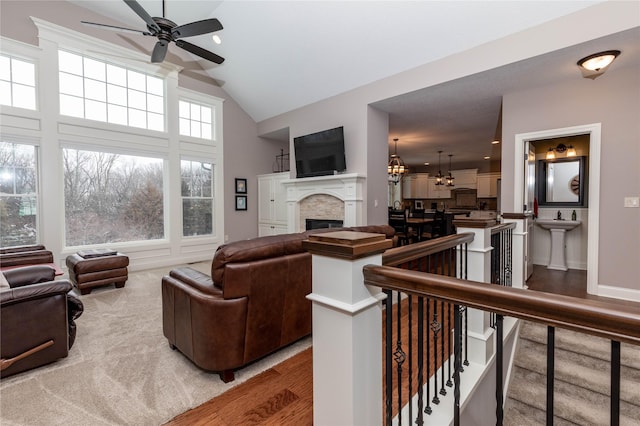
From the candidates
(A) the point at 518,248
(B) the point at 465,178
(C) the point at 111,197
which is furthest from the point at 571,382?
(B) the point at 465,178

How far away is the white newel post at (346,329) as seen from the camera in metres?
0.98

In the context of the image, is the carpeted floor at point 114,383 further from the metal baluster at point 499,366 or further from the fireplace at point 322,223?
the fireplace at point 322,223

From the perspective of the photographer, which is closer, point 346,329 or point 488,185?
point 346,329

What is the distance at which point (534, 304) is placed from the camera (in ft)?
2.31

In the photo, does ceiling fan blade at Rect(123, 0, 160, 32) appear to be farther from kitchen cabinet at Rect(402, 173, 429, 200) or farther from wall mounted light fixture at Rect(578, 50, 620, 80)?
kitchen cabinet at Rect(402, 173, 429, 200)

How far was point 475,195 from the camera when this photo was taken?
10.8 m

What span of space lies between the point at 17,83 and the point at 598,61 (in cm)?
759

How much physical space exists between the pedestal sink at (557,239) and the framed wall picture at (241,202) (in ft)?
19.9

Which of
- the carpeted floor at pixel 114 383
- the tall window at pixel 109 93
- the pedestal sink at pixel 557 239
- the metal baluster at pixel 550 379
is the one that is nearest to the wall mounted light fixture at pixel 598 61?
the pedestal sink at pixel 557 239

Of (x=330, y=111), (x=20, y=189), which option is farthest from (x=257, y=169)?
(x=20, y=189)

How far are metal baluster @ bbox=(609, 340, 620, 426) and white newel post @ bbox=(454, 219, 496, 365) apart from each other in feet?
4.94

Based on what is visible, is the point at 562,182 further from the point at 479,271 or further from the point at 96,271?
the point at 96,271

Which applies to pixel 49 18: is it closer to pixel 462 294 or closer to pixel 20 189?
pixel 20 189

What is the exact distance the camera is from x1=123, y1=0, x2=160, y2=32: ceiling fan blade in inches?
109
